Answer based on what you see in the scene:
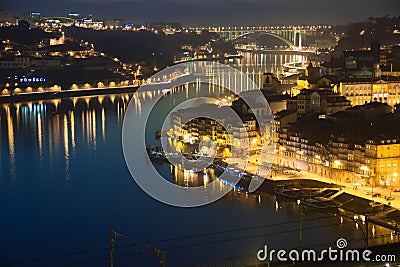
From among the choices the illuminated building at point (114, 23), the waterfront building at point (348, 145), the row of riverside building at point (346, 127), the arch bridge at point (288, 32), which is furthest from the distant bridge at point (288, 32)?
the waterfront building at point (348, 145)

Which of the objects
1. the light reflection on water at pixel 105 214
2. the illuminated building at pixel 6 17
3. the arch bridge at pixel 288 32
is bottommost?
the light reflection on water at pixel 105 214

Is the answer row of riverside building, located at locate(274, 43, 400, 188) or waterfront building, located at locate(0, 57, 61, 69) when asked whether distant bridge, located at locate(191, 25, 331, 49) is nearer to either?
waterfront building, located at locate(0, 57, 61, 69)

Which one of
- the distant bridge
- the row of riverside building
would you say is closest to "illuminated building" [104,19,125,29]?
the distant bridge

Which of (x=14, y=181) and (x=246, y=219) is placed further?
(x=14, y=181)

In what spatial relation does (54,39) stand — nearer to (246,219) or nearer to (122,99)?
(122,99)

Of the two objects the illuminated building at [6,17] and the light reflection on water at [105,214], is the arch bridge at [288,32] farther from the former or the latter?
the light reflection on water at [105,214]

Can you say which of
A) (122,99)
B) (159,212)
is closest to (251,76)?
(122,99)
